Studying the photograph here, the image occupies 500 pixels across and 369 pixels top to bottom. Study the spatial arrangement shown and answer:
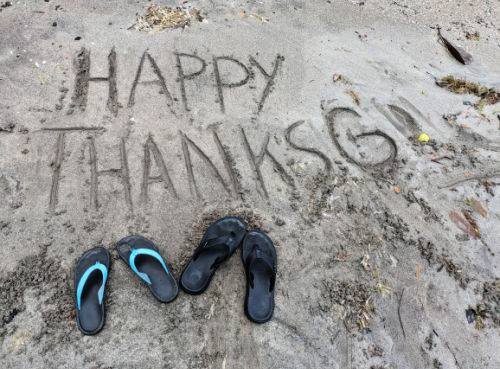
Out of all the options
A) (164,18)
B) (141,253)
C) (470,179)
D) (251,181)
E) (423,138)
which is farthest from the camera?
(164,18)

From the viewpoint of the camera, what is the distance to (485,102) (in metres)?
3.26

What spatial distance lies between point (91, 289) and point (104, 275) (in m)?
0.10

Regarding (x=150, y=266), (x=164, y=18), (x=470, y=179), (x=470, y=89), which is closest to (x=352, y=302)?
(x=150, y=266)

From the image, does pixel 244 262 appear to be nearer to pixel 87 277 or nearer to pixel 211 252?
pixel 211 252

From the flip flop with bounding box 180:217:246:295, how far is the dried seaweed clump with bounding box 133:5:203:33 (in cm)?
223

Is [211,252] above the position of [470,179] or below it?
below

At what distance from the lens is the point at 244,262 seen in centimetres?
214

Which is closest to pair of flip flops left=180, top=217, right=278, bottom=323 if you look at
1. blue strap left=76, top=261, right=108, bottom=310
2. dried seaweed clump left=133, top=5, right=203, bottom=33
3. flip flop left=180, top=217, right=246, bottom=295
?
flip flop left=180, top=217, right=246, bottom=295

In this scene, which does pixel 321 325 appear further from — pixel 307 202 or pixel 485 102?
pixel 485 102

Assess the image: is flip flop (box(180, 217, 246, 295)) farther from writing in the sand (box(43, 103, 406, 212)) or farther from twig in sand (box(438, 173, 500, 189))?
twig in sand (box(438, 173, 500, 189))

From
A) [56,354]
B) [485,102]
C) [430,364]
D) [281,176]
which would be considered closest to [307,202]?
[281,176]

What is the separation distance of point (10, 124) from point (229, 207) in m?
1.89

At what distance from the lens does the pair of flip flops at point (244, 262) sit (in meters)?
1.97

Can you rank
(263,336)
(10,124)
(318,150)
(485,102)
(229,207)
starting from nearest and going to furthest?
(263,336) → (229,207) → (10,124) → (318,150) → (485,102)
